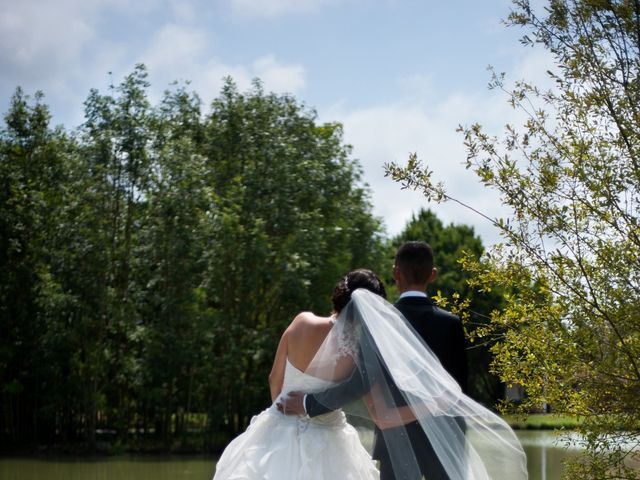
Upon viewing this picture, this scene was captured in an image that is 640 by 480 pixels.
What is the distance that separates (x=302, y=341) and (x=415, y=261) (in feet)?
3.00

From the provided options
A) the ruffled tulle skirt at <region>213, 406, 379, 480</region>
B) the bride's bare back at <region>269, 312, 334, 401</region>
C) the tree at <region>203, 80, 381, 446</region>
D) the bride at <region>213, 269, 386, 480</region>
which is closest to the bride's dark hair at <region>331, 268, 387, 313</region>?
the bride at <region>213, 269, 386, 480</region>

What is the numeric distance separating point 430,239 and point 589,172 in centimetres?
4713

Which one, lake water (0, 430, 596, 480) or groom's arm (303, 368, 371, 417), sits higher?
groom's arm (303, 368, 371, 417)

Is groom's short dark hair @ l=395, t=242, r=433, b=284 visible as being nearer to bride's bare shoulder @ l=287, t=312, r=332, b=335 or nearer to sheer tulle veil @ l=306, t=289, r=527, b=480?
sheer tulle veil @ l=306, t=289, r=527, b=480

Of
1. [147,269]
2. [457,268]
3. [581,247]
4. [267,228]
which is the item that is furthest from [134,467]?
[457,268]

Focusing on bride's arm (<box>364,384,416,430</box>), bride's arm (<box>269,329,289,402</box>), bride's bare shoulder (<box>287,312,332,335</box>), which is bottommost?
bride's arm (<box>364,384,416,430</box>)

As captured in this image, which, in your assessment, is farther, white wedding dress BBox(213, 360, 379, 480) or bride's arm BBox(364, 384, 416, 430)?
white wedding dress BBox(213, 360, 379, 480)

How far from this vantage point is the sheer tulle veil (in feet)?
16.5

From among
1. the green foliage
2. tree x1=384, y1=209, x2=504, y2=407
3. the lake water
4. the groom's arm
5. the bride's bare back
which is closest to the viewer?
the groom's arm

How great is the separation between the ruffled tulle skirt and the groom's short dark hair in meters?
1.13

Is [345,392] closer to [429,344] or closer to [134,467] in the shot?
[429,344]

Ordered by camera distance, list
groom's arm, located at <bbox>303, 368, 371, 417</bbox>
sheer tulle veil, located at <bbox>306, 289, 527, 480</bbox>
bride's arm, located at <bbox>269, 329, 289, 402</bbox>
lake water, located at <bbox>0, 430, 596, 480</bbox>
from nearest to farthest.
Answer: sheer tulle veil, located at <bbox>306, 289, 527, 480</bbox> → groom's arm, located at <bbox>303, 368, 371, 417</bbox> → bride's arm, located at <bbox>269, 329, 289, 402</bbox> → lake water, located at <bbox>0, 430, 596, 480</bbox>

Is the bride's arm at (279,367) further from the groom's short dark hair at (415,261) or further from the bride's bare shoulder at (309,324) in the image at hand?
the groom's short dark hair at (415,261)

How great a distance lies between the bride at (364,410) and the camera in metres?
5.05
